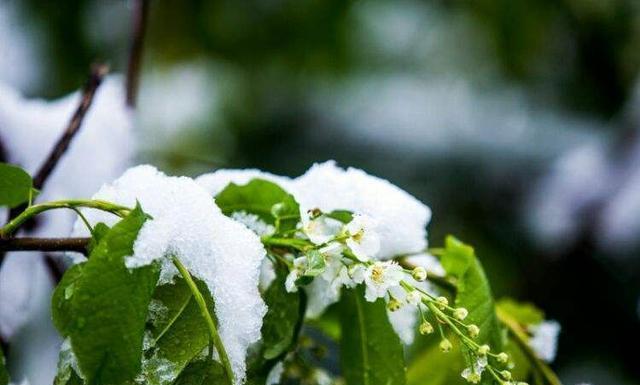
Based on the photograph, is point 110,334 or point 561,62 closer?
point 110,334

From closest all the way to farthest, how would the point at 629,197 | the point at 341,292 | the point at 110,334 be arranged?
the point at 110,334 < the point at 341,292 < the point at 629,197

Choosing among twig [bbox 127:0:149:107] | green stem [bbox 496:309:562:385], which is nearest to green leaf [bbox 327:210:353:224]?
green stem [bbox 496:309:562:385]

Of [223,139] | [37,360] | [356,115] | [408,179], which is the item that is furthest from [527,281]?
[37,360]

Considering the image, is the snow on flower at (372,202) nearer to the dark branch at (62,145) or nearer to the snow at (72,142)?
the dark branch at (62,145)

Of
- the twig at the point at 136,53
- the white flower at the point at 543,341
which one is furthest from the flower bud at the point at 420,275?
the twig at the point at 136,53

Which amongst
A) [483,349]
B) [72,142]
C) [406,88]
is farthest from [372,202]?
[406,88]

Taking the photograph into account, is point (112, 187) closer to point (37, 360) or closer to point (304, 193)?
point (304, 193)
